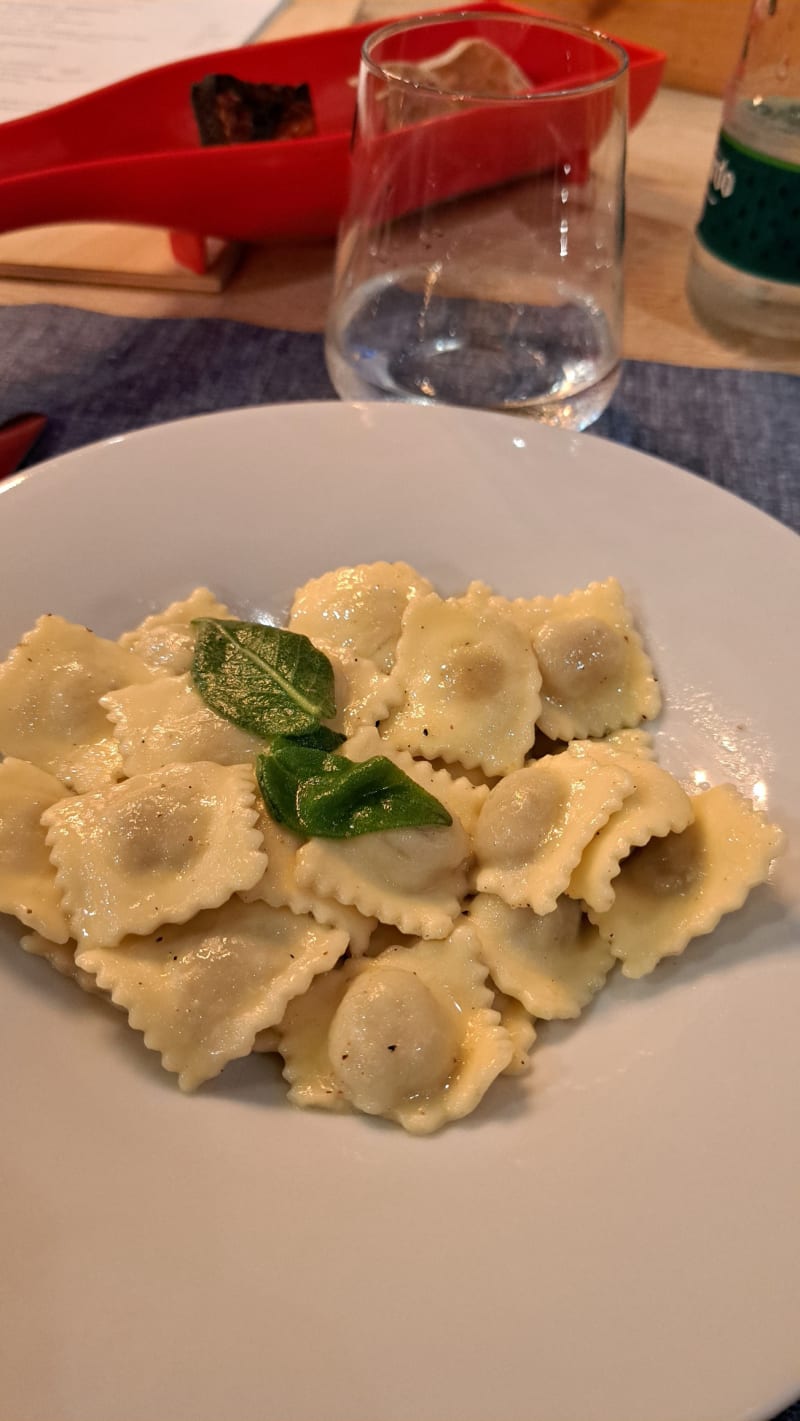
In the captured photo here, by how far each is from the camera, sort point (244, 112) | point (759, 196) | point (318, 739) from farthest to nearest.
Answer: point (244, 112) → point (759, 196) → point (318, 739)

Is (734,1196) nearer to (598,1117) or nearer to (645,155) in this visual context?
(598,1117)

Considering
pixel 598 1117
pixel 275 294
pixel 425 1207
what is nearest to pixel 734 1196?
pixel 598 1117

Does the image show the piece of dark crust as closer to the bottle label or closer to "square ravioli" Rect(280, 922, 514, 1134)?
the bottle label

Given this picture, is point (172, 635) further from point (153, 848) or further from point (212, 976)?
point (212, 976)

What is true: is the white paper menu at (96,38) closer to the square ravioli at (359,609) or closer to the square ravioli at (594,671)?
the square ravioli at (359,609)

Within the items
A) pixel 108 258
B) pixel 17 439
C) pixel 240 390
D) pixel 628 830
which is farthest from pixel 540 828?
pixel 108 258

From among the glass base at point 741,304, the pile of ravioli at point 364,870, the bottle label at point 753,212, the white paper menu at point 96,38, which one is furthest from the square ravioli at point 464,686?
the white paper menu at point 96,38
